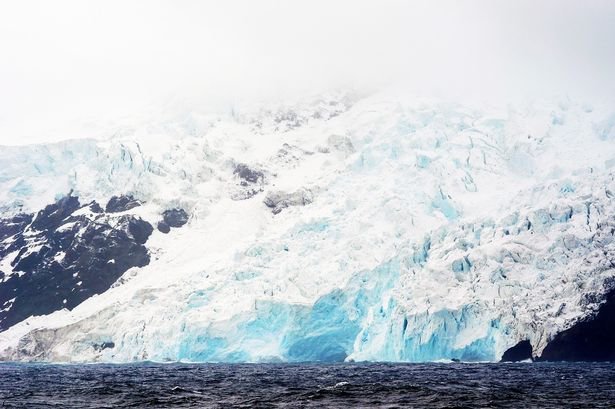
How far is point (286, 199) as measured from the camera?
13300cm

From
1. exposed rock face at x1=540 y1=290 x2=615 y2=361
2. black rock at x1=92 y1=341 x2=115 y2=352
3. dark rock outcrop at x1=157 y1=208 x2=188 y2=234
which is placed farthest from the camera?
dark rock outcrop at x1=157 y1=208 x2=188 y2=234

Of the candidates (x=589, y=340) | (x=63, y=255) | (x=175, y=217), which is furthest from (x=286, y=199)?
(x=589, y=340)

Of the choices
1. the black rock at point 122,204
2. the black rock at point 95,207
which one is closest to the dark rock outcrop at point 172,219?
the black rock at point 122,204

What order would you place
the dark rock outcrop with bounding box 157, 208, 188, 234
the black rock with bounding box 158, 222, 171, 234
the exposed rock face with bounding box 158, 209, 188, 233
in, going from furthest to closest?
the exposed rock face with bounding box 158, 209, 188, 233, the dark rock outcrop with bounding box 157, 208, 188, 234, the black rock with bounding box 158, 222, 171, 234

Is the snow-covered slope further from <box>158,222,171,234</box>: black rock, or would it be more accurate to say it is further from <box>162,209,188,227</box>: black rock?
<box>162,209,188,227</box>: black rock

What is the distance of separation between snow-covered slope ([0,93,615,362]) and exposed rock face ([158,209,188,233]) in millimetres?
1081

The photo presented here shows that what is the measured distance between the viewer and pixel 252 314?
89812mm

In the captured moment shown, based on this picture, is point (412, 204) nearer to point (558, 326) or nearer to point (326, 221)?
point (326, 221)

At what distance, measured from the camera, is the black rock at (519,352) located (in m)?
76.5

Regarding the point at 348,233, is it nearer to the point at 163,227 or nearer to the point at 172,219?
the point at 172,219

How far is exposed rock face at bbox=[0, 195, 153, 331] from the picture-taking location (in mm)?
131250

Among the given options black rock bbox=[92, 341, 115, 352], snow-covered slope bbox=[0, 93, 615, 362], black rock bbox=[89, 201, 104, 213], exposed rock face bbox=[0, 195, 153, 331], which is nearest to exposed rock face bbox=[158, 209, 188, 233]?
snow-covered slope bbox=[0, 93, 615, 362]

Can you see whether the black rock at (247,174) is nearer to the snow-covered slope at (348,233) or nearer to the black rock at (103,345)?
the snow-covered slope at (348,233)

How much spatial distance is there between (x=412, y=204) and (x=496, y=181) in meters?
15.8
